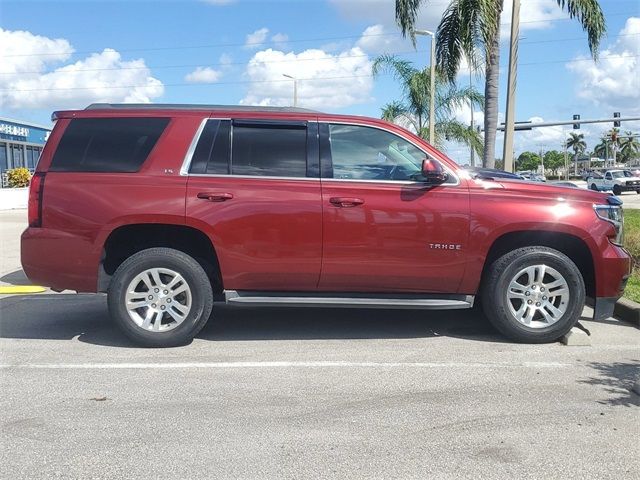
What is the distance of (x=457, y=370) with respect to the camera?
500 cm

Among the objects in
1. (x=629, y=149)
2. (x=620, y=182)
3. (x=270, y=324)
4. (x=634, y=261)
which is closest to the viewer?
(x=270, y=324)

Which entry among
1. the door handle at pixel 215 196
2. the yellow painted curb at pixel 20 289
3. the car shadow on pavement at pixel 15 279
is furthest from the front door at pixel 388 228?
the car shadow on pavement at pixel 15 279

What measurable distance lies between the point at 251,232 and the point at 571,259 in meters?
3.00

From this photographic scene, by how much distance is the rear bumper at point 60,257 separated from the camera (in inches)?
214

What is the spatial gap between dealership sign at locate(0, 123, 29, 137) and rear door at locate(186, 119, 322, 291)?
37421 millimetres

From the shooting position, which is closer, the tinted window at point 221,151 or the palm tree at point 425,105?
the tinted window at point 221,151

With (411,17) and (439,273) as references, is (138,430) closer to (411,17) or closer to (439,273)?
(439,273)

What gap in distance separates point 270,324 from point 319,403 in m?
2.24

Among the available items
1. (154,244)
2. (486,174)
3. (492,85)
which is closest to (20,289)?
(154,244)

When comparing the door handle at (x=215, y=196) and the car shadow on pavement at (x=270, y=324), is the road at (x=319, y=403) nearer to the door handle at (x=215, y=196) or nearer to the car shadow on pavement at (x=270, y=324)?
the car shadow on pavement at (x=270, y=324)

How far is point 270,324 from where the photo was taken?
648cm

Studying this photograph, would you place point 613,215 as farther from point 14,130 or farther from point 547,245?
point 14,130

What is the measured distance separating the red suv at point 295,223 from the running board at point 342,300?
0.6 inches

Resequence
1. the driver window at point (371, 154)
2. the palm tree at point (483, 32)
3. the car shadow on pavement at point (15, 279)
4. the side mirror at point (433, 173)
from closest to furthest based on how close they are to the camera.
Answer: the side mirror at point (433, 173) → the driver window at point (371, 154) → the car shadow on pavement at point (15, 279) → the palm tree at point (483, 32)
